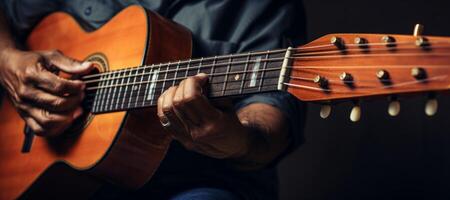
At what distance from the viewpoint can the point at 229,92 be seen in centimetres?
96

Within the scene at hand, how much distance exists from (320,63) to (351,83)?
2.4 inches

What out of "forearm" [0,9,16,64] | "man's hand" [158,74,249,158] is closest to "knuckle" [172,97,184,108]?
"man's hand" [158,74,249,158]

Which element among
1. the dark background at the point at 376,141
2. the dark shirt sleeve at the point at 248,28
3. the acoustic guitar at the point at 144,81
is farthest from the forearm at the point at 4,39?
the dark background at the point at 376,141

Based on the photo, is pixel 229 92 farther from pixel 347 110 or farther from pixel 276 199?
pixel 347 110

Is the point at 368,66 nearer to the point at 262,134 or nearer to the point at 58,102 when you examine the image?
the point at 262,134

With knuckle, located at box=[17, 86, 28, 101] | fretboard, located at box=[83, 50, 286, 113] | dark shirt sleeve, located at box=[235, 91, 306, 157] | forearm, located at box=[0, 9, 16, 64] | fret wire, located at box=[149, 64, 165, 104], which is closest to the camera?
fretboard, located at box=[83, 50, 286, 113]

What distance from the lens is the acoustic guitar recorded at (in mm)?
792

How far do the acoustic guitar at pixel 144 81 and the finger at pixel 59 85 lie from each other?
0.03 meters

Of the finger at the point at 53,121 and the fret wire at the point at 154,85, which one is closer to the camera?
the fret wire at the point at 154,85

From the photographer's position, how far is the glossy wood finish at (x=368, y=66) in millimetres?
750

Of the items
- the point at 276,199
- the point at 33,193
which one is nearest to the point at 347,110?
the point at 276,199

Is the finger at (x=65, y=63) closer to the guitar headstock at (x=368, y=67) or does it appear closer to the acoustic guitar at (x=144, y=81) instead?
the acoustic guitar at (x=144, y=81)

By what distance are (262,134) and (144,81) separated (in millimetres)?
217

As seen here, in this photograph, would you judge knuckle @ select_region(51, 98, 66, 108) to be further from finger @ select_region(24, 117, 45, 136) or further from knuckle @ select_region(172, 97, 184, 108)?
knuckle @ select_region(172, 97, 184, 108)
